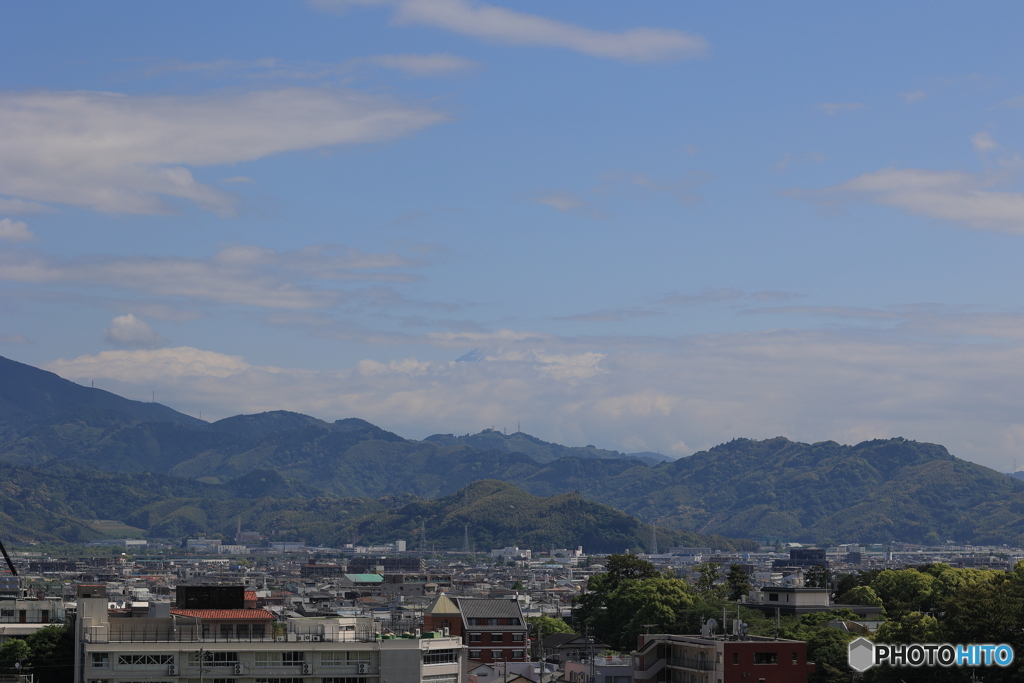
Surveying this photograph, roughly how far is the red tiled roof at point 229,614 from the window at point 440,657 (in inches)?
256

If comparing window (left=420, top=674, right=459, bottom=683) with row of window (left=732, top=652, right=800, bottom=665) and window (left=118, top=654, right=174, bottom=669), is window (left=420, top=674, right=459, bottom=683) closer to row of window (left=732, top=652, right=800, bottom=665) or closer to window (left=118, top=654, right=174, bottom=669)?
window (left=118, top=654, right=174, bottom=669)

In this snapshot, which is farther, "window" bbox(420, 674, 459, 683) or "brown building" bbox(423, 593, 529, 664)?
"brown building" bbox(423, 593, 529, 664)

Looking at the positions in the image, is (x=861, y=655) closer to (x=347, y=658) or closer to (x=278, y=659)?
(x=347, y=658)

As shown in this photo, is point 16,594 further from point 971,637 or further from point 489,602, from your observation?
point 971,637

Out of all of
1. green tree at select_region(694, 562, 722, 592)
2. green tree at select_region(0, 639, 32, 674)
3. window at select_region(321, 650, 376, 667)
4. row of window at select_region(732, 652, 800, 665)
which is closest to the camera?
window at select_region(321, 650, 376, 667)

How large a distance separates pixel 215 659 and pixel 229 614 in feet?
15.2

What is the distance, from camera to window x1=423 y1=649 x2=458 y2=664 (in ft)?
163

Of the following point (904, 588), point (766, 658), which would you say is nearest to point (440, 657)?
point (766, 658)

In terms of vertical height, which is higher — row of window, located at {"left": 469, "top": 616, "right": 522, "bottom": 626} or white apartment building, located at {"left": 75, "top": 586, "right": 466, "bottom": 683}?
white apartment building, located at {"left": 75, "top": 586, "right": 466, "bottom": 683}

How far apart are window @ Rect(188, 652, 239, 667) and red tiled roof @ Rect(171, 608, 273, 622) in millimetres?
3088

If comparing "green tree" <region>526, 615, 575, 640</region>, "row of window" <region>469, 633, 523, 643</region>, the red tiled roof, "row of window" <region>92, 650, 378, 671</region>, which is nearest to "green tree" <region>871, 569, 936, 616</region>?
"green tree" <region>526, 615, 575, 640</region>

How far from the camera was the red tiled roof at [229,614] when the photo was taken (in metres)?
50.0

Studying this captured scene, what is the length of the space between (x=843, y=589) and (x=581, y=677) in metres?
66.8

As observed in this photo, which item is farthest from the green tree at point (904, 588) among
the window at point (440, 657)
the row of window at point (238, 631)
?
the row of window at point (238, 631)
